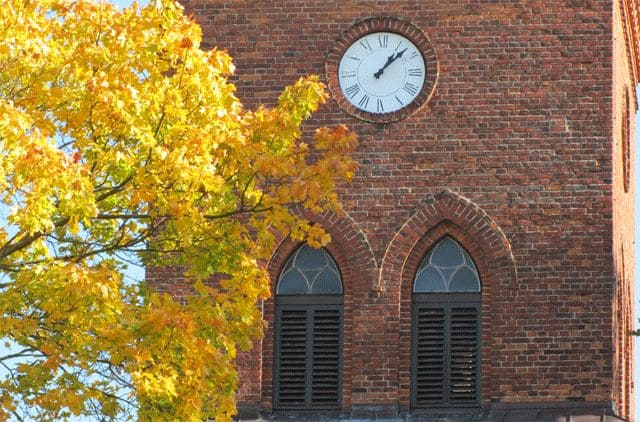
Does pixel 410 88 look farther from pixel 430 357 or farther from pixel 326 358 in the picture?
pixel 326 358

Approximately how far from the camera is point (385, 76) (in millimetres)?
29438

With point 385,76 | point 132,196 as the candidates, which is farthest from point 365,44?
point 132,196

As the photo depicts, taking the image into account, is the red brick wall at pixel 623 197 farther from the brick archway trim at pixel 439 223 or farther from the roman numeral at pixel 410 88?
the roman numeral at pixel 410 88

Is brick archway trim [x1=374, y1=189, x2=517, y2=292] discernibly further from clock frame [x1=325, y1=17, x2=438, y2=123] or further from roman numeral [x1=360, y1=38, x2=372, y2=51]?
roman numeral [x1=360, y1=38, x2=372, y2=51]

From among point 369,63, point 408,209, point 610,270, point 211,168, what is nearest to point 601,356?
point 610,270

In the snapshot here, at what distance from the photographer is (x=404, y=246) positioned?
28875 mm

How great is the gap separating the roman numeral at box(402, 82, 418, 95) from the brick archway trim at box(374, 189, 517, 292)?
140 centimetres

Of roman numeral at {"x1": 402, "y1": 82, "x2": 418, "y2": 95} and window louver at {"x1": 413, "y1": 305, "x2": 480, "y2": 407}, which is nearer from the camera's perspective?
window louver at {"x1": 413, "y1": 305, "x2": 480, "y2": 407}

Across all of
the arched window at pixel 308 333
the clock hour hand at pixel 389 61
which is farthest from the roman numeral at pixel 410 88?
the arched window at pixel 308 333

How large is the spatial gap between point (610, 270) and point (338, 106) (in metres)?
4.09

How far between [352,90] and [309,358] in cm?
353

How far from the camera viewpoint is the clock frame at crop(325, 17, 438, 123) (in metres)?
29.3

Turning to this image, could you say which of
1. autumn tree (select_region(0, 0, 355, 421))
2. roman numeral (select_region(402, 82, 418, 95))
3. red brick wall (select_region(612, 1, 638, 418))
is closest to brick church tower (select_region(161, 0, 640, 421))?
roman numeral (select_region(402, 82, 418, 95))

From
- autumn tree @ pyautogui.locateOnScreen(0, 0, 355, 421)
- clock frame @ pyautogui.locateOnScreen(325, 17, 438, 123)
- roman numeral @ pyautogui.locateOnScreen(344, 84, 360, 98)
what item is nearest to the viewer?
autumn tree @ pyautogui.locateOnScreen(0, 0, 355, 421)
